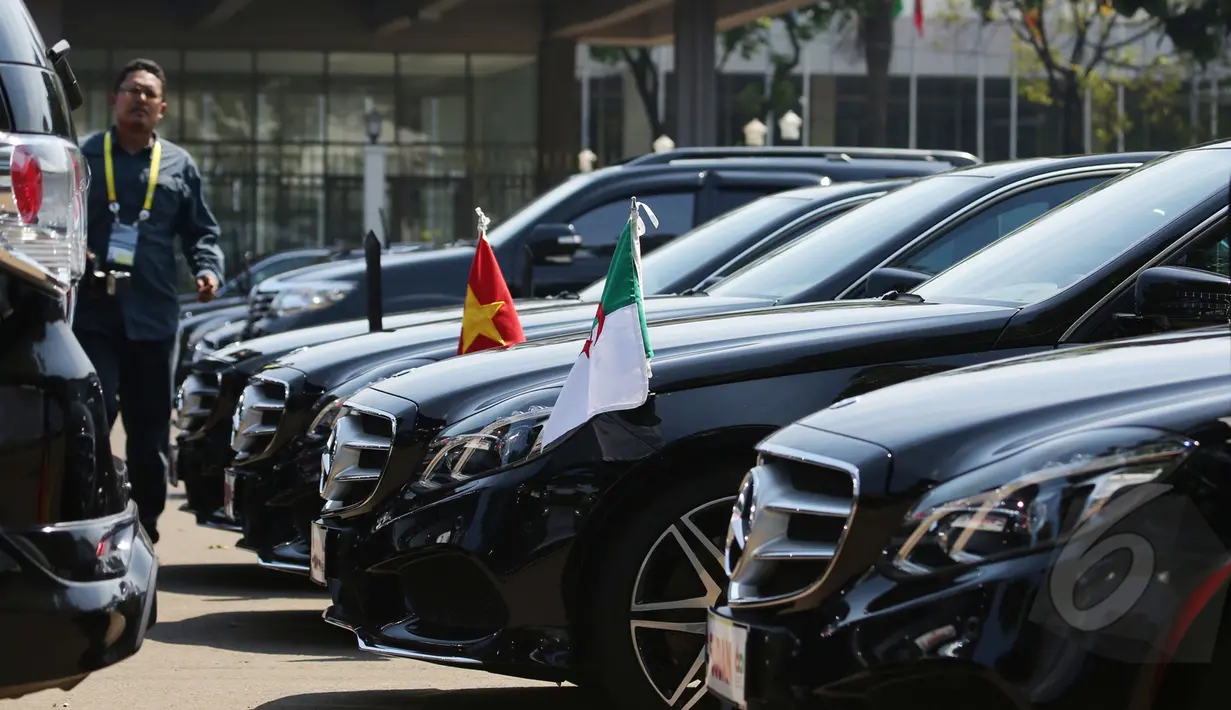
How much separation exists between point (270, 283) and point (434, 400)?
328 inches

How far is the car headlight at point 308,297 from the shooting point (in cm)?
1228

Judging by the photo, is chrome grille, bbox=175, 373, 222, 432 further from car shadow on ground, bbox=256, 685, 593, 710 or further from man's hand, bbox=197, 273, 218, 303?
car shadow on ground, bbox=256, 685, 593, 710

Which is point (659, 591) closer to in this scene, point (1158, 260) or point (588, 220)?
point (1158, 260)

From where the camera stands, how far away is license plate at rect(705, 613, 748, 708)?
3578mm

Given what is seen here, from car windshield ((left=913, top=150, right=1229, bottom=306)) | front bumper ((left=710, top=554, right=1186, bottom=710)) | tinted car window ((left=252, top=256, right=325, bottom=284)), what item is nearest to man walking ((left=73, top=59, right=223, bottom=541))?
car windshield ((left=913, top=150, right=1229, bottom=306))

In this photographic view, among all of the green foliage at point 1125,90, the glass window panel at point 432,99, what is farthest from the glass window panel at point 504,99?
the green foliage at point 1125,90

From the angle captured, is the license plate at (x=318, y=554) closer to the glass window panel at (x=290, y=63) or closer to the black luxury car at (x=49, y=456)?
the black luxury car at (x=49, y=456)

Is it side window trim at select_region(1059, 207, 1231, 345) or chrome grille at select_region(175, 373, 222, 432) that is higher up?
side window trim at select_region(1059, 207, 1231, 345)

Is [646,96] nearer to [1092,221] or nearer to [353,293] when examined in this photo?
[353,293]

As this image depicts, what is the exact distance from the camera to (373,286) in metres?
8.73

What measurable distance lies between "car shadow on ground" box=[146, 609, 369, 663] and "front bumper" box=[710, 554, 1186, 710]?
3.70 m

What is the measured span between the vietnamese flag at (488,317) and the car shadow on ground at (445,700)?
1289 millimetres

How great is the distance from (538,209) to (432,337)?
14.8ft

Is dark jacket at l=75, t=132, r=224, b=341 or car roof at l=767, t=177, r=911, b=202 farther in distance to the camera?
car roof at l=767, t=177, r=911, b=202
